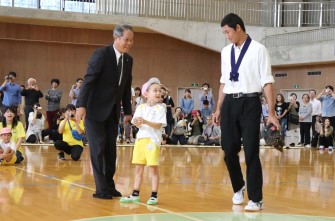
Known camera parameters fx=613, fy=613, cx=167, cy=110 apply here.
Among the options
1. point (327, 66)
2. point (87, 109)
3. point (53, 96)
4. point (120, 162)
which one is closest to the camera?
point (87, 109)

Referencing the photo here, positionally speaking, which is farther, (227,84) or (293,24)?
(293,24)

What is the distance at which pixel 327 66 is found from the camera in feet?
82.2

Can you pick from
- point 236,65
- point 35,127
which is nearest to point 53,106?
point 35,127

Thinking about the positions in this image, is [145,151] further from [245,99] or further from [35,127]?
[35,127]

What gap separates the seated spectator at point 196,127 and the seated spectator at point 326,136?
3738 mm

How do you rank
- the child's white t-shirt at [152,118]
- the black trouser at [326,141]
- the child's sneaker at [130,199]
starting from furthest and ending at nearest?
1. the black trouser at [326,141]
2. the child's white t-shirt at [152,118]
3. the child's sneaker at [130,199]

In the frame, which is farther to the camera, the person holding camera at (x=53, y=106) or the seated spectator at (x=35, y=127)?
the person holding camera at (x=53, y=106)

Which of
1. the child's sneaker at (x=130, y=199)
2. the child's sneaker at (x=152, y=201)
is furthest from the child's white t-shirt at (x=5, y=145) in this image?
the child's sneaker at (x=152, y=201)

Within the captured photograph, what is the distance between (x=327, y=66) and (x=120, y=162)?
51.4 ft

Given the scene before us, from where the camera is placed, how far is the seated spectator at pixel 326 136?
60.8 ft

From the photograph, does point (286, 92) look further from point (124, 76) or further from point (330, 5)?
point (124, 76)

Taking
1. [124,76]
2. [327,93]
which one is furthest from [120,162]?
[327,93]

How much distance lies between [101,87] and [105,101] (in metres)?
0.17

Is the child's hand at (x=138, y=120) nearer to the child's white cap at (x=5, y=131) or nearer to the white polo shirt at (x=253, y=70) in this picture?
the white polo shirt at (x=253, y=70)
